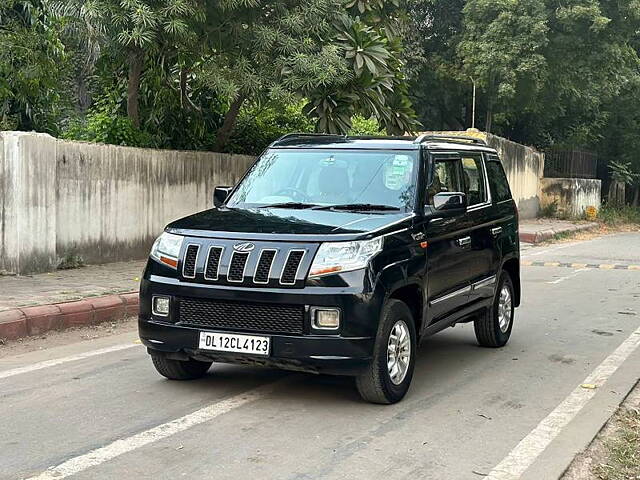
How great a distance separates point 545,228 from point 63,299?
16.5 metres

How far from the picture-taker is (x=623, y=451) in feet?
16.4

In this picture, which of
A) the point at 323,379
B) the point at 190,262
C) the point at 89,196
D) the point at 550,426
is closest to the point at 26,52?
the point at 89,196

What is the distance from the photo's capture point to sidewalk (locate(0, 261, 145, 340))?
7.93m

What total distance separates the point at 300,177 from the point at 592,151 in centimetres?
2866

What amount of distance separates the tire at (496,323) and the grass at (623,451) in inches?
82.1

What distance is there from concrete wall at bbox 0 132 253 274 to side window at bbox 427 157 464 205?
18.1 feet

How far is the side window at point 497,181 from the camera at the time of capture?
26.5ft

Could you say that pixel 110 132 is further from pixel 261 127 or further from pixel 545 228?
pixel 545 228

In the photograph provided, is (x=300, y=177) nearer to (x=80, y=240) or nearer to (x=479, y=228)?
(x=479, y=228)

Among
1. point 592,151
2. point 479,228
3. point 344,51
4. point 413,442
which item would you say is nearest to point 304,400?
point 413,442

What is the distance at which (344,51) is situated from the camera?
41.1 ft

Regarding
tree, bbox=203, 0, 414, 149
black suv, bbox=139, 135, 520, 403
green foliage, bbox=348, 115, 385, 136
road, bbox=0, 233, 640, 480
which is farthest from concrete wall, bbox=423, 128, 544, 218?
black suv, bbox=139, 135, 520, 403

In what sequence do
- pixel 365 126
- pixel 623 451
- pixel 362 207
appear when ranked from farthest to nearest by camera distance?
pixel 365 126 → pixel 362 207 → pixel 623 451

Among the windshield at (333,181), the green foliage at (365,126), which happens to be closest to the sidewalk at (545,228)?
the green foliage at (365,126)
